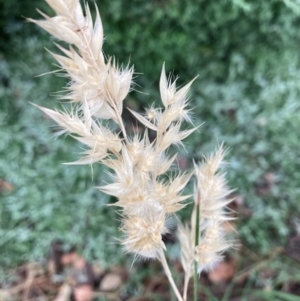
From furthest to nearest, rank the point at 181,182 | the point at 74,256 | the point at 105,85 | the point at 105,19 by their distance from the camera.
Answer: the point at 74,256
the point at 105,19
the point at 181,182
the point at 105,85

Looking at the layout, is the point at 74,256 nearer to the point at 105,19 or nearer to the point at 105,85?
the point at 105,19

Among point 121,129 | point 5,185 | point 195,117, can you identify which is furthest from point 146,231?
point 5,185

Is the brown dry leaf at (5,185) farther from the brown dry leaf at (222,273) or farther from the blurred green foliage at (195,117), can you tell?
the brown dry leaf at (222,273)

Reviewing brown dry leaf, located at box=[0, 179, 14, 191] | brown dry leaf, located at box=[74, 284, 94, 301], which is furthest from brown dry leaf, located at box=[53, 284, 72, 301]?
brown dry leaf, located at box=[0, 179, 14, 191]

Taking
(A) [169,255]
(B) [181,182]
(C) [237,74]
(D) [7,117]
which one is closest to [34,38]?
(D) [7,117]

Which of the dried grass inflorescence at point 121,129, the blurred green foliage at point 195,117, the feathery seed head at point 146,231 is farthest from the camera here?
the blurred green foliage at point 195,117

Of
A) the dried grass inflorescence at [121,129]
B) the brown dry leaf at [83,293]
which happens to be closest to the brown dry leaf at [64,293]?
the brown dry leaf at [83,293]
